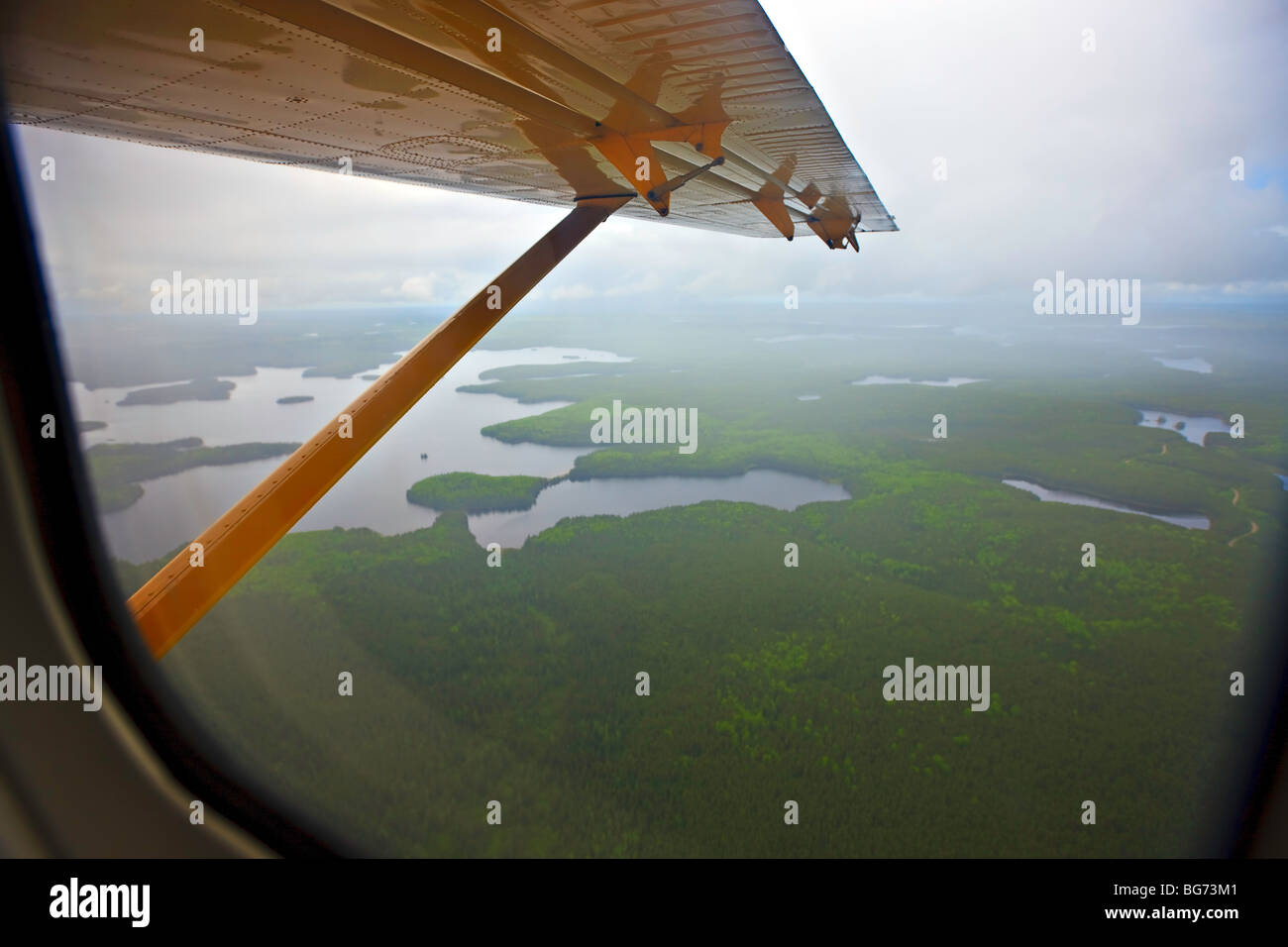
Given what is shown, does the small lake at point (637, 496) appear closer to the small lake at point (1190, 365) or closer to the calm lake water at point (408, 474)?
the calm lake water at point (408, 474)

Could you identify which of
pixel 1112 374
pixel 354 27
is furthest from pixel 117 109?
pixel 1112 374

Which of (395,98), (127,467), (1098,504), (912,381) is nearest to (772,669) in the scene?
(127,467)

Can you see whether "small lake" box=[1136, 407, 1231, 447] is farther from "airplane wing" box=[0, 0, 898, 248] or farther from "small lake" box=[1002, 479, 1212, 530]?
"airplane wing" box=[0, 0, 898, 248]

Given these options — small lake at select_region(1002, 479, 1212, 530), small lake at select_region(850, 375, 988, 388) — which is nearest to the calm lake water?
small lake at select_region(1002, 479, 1212, 530)

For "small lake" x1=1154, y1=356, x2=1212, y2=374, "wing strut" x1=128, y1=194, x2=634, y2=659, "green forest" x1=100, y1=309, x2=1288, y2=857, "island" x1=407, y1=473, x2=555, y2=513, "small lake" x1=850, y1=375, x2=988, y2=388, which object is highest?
"small lake" x1=1154, y1=356, x2=1212, y2=374

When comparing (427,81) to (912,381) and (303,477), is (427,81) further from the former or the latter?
(912,381)
